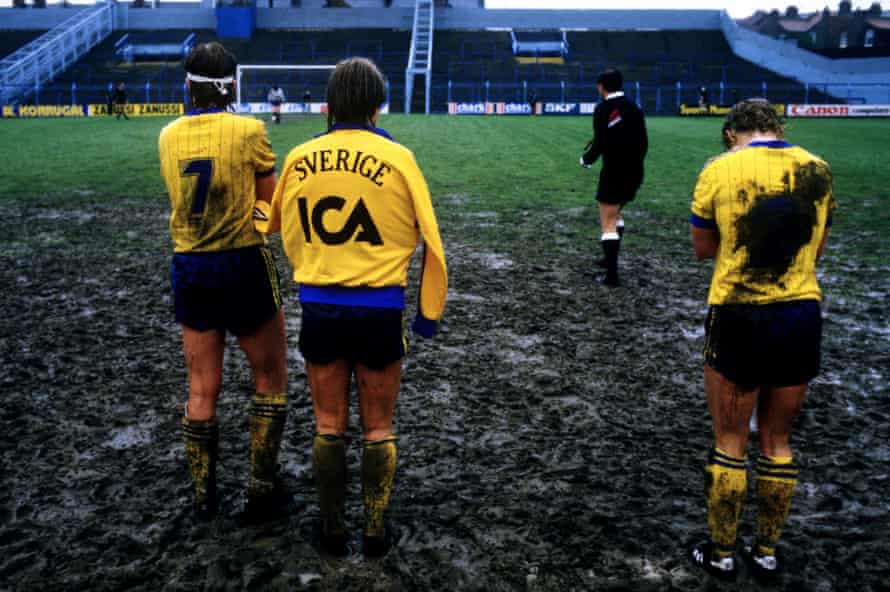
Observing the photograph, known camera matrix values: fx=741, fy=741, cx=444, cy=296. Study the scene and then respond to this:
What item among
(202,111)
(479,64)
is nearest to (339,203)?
(202,111)

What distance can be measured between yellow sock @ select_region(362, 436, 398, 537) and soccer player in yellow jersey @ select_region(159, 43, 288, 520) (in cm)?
59

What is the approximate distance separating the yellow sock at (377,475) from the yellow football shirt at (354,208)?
2.21 feet

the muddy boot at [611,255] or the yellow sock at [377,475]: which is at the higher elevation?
the muddy boot at [611,255]

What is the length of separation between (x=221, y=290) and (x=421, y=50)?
52.0 metres

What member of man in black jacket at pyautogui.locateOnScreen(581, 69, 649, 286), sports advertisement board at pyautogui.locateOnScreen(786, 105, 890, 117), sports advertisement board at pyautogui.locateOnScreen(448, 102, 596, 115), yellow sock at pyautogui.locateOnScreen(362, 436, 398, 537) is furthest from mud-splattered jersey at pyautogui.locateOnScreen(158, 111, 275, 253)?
sports advertisement board at pyautogui.locateOnScreen(786, 105, 890, 117)

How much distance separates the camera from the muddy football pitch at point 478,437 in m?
3.13

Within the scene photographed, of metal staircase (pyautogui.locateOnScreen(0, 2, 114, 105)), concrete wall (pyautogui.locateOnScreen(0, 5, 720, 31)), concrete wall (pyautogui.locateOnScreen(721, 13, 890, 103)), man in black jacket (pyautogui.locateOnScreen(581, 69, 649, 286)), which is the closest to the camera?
man in black jacket (pyautogui.locateOnScreen(581, 69, 649, 286))

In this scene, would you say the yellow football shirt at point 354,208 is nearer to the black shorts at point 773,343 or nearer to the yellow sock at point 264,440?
the yellow sock at point 264,440

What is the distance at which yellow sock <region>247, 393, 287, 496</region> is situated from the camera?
11.1 feet

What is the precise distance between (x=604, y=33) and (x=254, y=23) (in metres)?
27.0

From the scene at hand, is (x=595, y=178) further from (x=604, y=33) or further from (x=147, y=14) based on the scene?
(x=147, y=14)

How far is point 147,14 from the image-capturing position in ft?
187

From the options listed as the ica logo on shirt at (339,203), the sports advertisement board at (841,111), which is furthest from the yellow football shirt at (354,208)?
the sports advertisement board at (841,111)

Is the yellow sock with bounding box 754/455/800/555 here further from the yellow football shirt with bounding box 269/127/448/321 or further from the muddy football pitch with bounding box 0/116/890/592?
the yellow football shirt with bounding box 269/127/448/321
